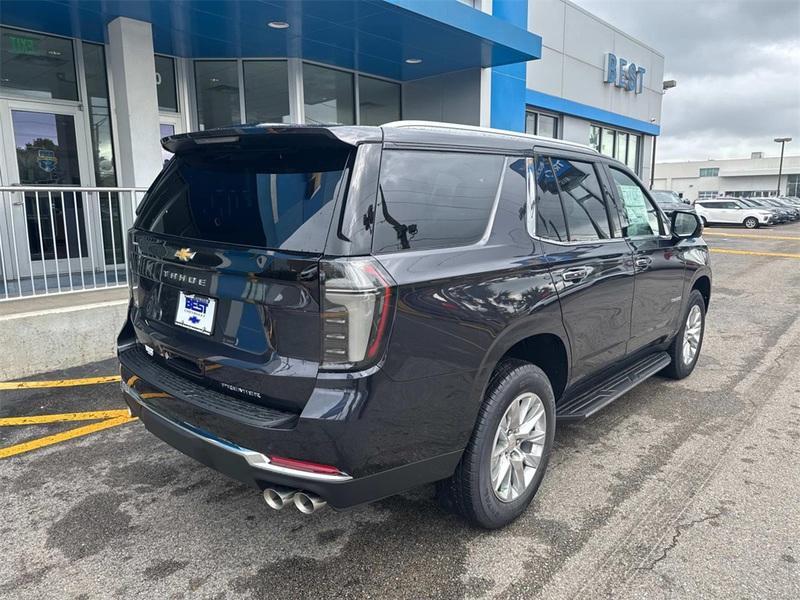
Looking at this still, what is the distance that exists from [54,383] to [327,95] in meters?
7.95

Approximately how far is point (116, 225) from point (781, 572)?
7.70 meters

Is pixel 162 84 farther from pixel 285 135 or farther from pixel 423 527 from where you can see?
pixel 423 527

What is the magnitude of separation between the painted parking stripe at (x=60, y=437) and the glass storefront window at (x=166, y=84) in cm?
713

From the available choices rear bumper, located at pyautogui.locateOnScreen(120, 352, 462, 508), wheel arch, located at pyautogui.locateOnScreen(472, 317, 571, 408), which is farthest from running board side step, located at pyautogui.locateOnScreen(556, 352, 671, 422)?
rear bumper, located at pyautogui.locateOnScreen(120, 352, 462, 508)

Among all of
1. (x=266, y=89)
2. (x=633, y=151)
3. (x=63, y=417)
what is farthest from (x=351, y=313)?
(x=633, y=151)

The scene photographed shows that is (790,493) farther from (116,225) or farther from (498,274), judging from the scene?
(116,225)

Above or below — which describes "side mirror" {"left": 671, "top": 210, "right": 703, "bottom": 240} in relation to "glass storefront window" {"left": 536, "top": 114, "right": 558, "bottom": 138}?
below

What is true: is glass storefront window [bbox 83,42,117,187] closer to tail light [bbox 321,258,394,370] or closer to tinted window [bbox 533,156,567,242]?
tinted window [bbox 533,156,567,242]

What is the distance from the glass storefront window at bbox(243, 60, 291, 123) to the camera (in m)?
10.5

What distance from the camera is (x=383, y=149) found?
7.85 ft

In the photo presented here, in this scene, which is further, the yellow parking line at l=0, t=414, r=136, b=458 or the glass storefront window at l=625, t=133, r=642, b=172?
the glass storefront window at l=625, t=133, r=642, b=172

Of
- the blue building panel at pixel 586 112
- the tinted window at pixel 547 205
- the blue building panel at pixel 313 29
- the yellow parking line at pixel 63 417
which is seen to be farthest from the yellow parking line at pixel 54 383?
the blue building panel at pixel 586 112

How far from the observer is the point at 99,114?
30.1 ft

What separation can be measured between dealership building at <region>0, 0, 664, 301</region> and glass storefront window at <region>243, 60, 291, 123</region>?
2cm
